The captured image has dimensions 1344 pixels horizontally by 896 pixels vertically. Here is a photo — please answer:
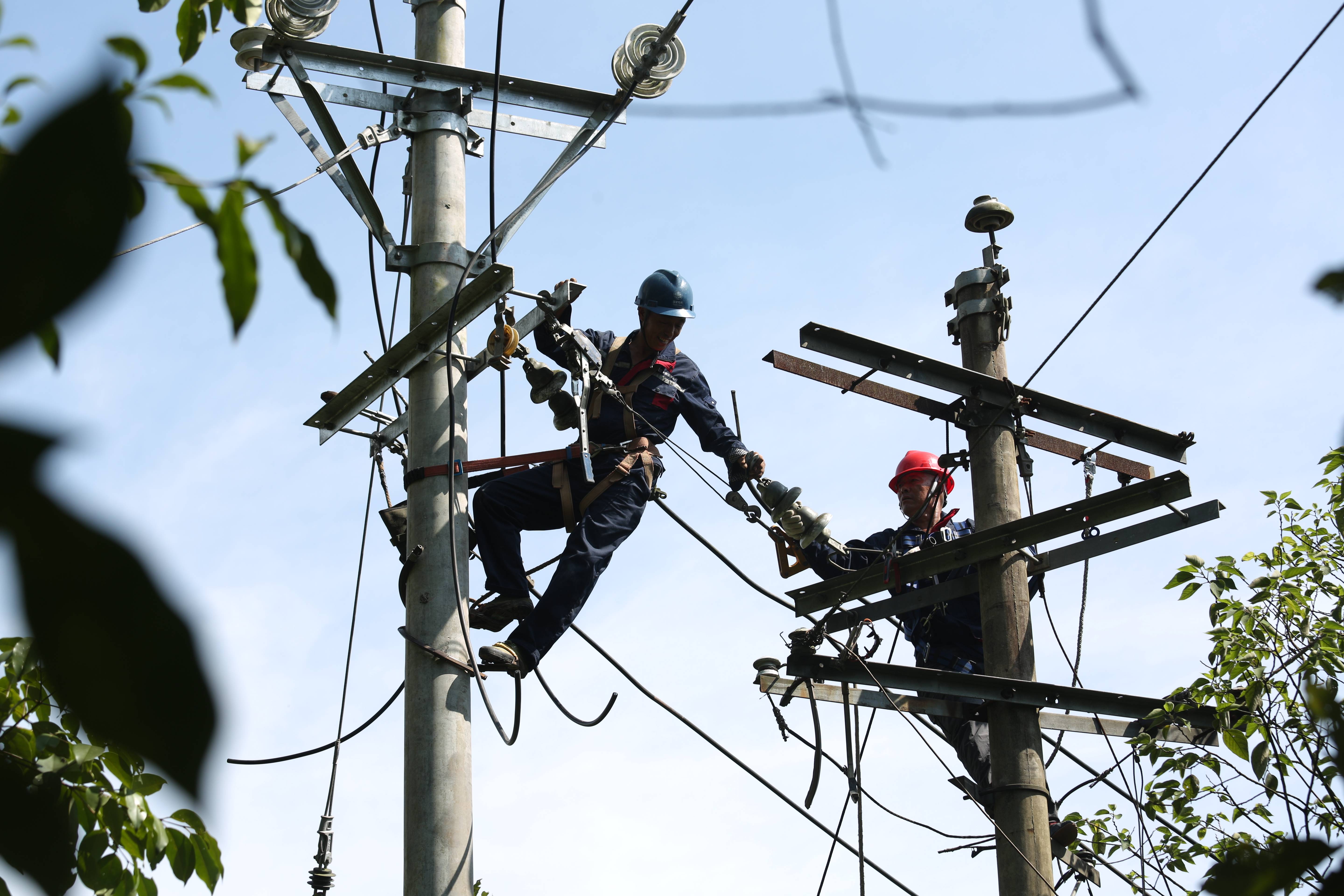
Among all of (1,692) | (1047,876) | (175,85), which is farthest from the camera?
(1047,876)

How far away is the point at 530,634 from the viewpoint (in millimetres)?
5379

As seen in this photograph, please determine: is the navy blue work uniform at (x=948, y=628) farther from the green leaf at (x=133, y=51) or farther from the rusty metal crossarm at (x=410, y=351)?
the green leaf at (x=133, y=51)

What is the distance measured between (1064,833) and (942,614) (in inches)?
54.1

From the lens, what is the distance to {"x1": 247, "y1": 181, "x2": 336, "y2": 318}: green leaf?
2.95 feet

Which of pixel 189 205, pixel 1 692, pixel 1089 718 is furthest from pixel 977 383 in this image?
pixel 189 205

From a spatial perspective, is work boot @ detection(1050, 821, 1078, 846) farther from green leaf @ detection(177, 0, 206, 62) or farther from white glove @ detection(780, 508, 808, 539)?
green leaf @ detection(177, 0, 206, 62)

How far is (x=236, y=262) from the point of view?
33.6 inches

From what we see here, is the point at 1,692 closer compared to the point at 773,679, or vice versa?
the point at 1,692

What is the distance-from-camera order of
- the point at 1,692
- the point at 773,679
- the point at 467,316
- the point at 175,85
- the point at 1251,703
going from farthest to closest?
the point at 773,679 → the point at 1251,703 → the point at 467,316 → the point at 1,692 → the point at 175,85

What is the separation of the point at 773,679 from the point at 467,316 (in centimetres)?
285

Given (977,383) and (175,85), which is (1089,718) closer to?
(977,383)

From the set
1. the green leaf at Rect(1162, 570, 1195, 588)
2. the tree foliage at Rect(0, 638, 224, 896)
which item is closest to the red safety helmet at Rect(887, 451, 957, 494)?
the green leaf at Rect(1162, 570, 1195, 588)

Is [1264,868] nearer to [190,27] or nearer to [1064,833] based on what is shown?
[190,27]

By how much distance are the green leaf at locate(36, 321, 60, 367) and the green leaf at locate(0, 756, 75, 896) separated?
22cm
